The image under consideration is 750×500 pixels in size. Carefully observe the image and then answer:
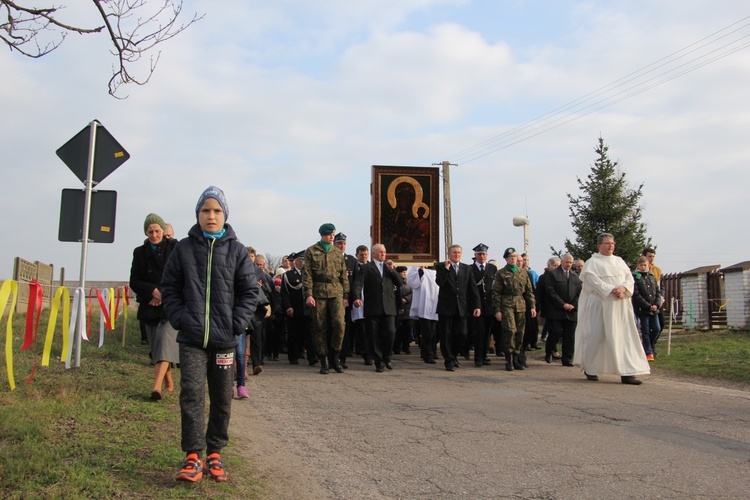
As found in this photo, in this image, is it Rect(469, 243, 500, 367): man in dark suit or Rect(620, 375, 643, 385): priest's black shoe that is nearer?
Rect(620, 375, 643, 385): priest's black shoe

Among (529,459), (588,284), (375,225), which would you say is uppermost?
(375,225)

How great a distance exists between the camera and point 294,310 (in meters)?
13.4

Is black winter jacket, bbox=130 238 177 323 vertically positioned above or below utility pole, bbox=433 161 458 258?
below

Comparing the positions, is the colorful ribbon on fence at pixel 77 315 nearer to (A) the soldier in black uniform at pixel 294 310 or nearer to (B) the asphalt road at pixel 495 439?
(B) the asphalt road at pixel 495 439

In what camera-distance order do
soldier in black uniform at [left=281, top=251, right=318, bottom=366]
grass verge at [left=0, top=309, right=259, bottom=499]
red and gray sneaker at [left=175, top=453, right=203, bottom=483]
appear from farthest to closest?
soldier in black uniform at [left=281, top=251, right=318, bottom=366]
red and gray sneaker at [left=175, top=453, right=203, bottom=483]
grass verge at [left=0, top=309, right=259, bottom=499]

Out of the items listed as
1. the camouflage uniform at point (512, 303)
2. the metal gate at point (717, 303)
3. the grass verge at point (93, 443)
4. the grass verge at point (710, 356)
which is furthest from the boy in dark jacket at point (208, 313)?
the metal gate at point (717, 303)

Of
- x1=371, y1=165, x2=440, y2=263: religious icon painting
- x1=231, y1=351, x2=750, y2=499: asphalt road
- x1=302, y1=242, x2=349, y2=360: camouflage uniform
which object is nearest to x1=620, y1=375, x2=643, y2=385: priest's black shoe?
x1=231, y1=351, x2=750, y2=499: asphalt road

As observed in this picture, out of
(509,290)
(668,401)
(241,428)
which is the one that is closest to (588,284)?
(509,290)

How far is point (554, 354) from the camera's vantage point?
1447 cm

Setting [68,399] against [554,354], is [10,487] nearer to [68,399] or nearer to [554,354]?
[68,399]

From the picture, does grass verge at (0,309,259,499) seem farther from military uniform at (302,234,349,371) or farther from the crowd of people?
military uniform at (302,234,349,371)

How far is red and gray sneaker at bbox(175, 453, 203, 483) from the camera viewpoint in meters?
4.25

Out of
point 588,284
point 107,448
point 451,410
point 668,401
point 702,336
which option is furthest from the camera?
point 702,336

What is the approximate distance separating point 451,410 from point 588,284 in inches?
166
